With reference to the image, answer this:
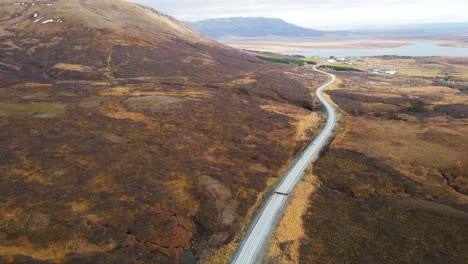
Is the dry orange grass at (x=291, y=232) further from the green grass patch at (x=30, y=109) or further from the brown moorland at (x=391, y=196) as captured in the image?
the green grass patch at (x=30, y=109)

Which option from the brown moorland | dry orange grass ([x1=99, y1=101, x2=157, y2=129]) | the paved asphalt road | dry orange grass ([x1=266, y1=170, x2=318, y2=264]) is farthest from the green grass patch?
the brown moorland

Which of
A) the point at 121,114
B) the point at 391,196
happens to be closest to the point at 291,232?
the point at 391,196

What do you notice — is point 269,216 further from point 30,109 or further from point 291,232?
point 30,109

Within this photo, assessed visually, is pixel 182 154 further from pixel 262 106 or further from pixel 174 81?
pixel 174 81

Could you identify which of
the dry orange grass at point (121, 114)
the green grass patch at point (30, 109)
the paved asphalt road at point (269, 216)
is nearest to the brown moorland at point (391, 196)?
the paved asphalt road at point (269, 216)

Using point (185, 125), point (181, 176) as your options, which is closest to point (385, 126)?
point (185, 125)

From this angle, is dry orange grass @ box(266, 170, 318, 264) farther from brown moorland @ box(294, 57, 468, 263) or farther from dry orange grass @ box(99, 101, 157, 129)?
dry orange grass @ box(99, 101, 157, 129)
